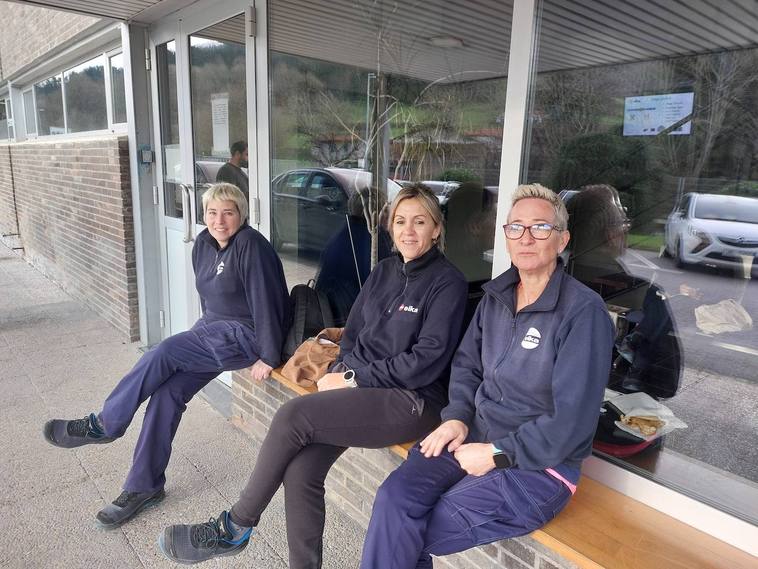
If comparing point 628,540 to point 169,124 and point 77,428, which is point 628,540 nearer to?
point 77,428

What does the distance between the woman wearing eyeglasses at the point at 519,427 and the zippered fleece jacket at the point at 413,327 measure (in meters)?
0.23

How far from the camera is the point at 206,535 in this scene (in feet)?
6.65

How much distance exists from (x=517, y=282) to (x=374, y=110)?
1614mm

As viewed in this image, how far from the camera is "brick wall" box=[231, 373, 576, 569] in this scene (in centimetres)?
179

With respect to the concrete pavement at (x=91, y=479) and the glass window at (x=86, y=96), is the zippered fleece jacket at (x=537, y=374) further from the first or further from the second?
the glass window at (x=86, y=96)

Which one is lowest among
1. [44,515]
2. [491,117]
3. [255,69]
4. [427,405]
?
[44,515]

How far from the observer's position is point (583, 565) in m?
1.52

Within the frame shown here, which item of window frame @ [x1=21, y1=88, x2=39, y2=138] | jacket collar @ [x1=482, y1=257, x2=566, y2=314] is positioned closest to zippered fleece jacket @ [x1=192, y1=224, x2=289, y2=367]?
jacket collar @ [x1=482, y1=257, x2=566, y2=314]

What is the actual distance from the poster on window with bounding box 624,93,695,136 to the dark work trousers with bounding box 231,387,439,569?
6.19ft

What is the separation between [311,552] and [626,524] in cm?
101

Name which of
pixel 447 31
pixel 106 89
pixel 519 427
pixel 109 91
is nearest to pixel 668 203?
pixel 447 31

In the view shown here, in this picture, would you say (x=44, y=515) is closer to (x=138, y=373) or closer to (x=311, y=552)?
(x=138, y=373)

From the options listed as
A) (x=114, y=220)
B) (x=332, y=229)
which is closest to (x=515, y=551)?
(x=332, y=229)

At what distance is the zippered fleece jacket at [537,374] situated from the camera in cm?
154
